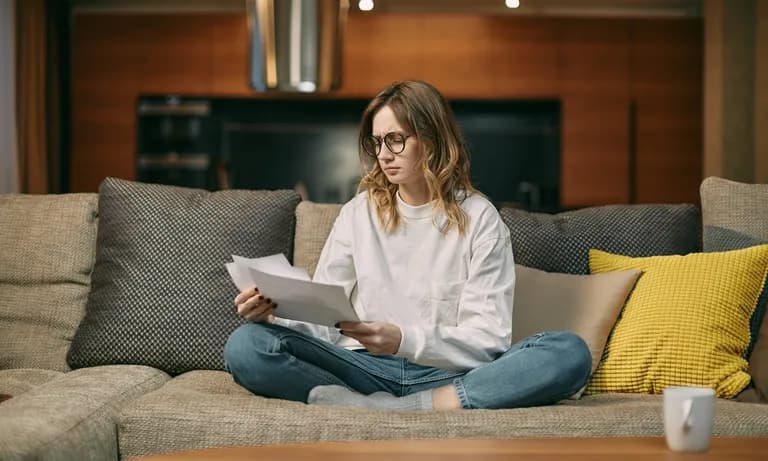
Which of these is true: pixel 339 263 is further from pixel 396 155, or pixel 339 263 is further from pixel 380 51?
pixel 380 51

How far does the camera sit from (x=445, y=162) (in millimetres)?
2211

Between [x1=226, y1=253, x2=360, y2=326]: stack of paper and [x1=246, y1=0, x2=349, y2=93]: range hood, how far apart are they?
1426 millimetres

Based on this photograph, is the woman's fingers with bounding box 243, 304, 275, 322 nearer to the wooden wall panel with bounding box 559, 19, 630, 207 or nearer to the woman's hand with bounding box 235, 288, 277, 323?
the woman's hand with bounding box 235, 288, 277, 323

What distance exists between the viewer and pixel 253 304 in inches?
73.5

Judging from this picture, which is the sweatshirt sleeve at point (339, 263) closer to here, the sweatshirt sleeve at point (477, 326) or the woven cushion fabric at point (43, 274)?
the sweatshirt sleeve at point (477, 326)

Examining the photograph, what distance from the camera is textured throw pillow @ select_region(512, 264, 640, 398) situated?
2.23 meters

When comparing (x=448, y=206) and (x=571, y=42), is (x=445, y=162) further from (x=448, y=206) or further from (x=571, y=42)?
(x=571, y=42)

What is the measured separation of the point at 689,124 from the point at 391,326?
16.7 ft

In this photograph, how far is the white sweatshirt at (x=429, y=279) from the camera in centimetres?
199

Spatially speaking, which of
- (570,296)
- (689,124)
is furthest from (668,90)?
(570,296)

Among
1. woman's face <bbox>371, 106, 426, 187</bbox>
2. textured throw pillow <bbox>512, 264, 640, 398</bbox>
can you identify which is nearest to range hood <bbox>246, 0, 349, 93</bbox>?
woman's face <bbox>371, 106, 426, 187</bbox>

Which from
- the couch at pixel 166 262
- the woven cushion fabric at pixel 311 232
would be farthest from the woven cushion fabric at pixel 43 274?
the woven cushion fabric at pixel 311 232

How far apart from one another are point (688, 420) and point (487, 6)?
5.71 m

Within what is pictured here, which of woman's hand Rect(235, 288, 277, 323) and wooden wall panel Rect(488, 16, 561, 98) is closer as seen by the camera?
woman's hand Rect(235, 288, 277, 323)
